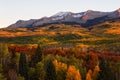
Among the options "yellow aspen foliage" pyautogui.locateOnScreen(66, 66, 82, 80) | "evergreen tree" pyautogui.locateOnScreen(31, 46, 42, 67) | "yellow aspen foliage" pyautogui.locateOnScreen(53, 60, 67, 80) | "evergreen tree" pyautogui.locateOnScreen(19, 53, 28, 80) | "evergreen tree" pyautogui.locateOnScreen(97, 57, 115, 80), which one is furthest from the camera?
"evergreen tree" pyautogui.locateOnScreen(31, 46, 42, 67)

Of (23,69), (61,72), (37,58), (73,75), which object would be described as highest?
(37,58)

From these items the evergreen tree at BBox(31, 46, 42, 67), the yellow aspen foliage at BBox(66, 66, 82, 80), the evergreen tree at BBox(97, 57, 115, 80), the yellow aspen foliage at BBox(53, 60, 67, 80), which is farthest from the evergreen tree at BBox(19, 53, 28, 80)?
the evergreen tree at BBox(97, 57, 115, 80)

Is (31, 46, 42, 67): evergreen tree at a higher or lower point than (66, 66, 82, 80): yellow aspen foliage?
higher

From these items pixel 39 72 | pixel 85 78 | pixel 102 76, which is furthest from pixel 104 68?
pixel 39 72

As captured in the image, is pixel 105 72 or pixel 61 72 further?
pixel 61 72

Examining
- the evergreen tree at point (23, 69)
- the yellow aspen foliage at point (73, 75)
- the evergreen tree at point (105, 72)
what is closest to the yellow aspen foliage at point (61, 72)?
the yellow aspen foliage at point (73, 75)

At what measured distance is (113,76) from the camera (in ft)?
476

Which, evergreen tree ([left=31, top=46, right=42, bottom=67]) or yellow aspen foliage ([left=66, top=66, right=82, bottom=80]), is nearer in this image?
yellow aspen foliage ([left=66, top=66, right=82, bottom=80])

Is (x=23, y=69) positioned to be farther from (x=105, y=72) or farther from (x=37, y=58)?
(x=105, y=72)

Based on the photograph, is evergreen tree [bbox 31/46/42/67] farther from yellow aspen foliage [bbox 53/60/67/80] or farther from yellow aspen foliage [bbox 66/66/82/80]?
yellow aspen foliage [bbox 66/66/82/80]

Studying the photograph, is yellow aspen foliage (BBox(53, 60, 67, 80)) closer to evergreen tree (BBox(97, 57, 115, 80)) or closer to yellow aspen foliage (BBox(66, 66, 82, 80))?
yellow aspen foliage (BBox(66, 66, 82, 80))

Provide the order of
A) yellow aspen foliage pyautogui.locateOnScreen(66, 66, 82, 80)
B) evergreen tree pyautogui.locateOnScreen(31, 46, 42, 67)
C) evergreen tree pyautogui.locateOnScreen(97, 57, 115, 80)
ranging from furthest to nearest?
evergreen tree pyautogui.locateOnScreen(31, 46, 42, 67)
yellow aspen foliage pyautogui.locateOnScreen(66, 66, 82, 80)
evergreen tree pyautogui.locateOnScreen(97, 57, 115, 80)

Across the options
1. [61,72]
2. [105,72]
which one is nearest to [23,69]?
[61,72]

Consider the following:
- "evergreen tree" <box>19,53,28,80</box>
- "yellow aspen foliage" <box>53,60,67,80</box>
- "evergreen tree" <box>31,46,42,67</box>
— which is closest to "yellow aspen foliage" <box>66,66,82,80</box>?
"yellow aspen foliage" <box>53,60,67,80</box>
